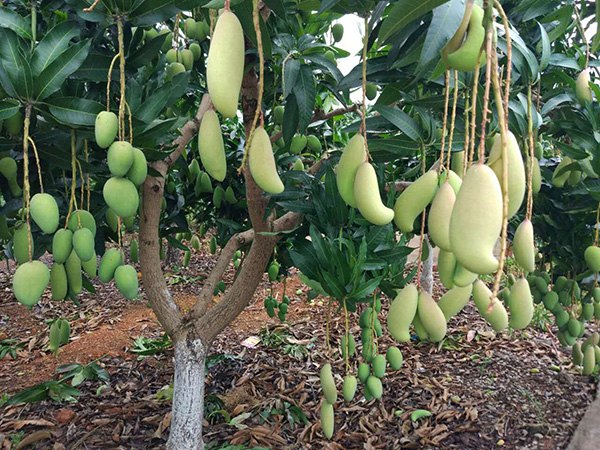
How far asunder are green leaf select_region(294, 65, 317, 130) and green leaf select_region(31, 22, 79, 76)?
1.40 feet

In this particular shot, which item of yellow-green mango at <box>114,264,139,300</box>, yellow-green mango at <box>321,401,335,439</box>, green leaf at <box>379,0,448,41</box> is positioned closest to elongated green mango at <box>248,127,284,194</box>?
green leaf at <box>379,0,448,41</box>

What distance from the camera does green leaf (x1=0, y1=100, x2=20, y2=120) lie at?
0.79 m

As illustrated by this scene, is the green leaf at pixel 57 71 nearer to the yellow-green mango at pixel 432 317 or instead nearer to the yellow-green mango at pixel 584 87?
the yellow-green mango at pixel 432 317

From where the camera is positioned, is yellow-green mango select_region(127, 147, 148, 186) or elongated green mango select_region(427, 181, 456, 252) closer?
elongated green mango select_region(427, 181, 456, 252)

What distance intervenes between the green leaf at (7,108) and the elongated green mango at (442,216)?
0.71 m

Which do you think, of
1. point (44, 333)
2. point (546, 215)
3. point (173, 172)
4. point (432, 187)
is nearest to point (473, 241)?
point (432, 187)

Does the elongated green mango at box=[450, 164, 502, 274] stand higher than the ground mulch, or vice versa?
the elongated green mango at box=[450, 164, 502, 274]

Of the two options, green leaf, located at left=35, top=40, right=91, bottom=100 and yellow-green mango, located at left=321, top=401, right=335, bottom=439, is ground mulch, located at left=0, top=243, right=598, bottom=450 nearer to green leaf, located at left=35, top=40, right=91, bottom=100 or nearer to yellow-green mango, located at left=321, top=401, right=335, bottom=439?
yellow-green mango, located at left=321, top=401, right=335, bottom=439

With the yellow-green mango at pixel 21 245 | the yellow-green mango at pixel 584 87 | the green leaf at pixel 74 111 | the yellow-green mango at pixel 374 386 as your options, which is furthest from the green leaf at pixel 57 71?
the yellow-green mango at pixel 584 87

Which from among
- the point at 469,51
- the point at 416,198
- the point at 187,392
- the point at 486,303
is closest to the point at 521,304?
the point at 486,303

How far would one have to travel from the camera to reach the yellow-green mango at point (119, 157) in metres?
0.74

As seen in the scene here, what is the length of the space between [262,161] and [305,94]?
49 cm

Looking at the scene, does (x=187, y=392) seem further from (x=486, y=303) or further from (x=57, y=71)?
(x=486, y=303)

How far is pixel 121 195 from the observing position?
31.6 inches
